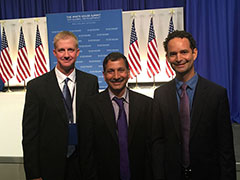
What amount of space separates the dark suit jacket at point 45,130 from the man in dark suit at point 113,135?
0.16 m

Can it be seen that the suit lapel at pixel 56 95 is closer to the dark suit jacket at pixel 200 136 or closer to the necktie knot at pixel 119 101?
the necktie knot at pixel 119 101

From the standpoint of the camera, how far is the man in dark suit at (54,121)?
5.64 feet

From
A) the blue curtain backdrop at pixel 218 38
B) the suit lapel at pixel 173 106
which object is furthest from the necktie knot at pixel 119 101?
the blue curtain backdrop at pixel 218 38

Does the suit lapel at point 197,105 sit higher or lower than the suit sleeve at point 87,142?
higher

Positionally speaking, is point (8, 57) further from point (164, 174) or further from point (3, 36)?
point (164, 174)

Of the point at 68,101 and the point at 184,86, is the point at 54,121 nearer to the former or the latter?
the point at 68,101

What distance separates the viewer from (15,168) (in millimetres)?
2465

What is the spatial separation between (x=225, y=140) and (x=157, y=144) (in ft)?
1.34

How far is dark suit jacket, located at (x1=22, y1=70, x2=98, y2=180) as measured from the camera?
67.4 inches

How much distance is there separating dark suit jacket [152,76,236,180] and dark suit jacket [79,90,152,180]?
10cm

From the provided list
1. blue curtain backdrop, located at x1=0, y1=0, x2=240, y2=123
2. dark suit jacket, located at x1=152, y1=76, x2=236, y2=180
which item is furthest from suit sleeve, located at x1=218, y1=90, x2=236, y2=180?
blue curtain backdrop, located at x1=0, y1=0, x2=240, y2=123

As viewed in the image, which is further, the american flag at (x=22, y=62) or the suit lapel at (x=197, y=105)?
the american flag at (x=22, y=62)

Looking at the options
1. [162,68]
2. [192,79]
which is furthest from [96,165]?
[162,68]

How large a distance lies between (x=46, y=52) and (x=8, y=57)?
93 centimetres
